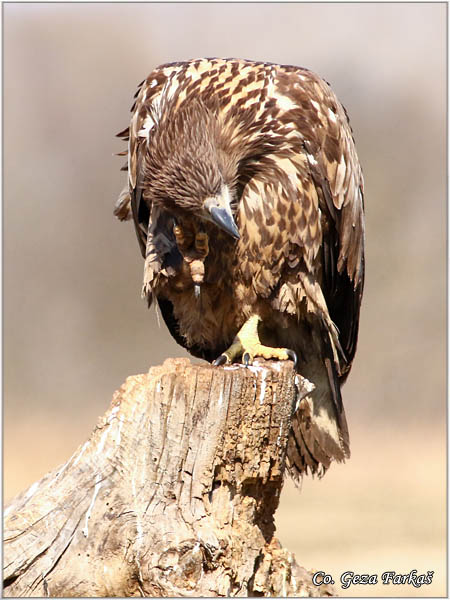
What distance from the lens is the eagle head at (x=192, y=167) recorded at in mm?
3795

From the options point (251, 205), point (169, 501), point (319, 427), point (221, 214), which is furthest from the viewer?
point (319, 427)

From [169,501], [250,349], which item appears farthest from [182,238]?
[169,501]

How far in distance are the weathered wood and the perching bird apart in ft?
2.63

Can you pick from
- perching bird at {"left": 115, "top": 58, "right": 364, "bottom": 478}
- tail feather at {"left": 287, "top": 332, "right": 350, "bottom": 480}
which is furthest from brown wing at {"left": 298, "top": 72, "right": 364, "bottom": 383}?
tail feather at {"left": 287, "top": 332, "right": 350, "bottom": 480}

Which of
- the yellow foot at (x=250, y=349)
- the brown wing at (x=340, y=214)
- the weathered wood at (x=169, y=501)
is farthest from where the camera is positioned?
the brown wing at (x=340, y=214)

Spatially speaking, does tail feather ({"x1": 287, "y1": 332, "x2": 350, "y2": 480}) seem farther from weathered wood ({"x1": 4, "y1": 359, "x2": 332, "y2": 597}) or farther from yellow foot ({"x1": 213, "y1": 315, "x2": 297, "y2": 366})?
weathered wood ({"x1": 4, "y1": 359, "x2": 332, "y2": 597})

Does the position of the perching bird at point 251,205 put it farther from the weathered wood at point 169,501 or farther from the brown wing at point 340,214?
the weathered wood at point 169,501

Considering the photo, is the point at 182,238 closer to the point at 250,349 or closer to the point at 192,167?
the point at 192,167

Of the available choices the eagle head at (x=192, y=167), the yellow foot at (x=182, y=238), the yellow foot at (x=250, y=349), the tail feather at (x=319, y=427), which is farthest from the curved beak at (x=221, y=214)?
the tail feather at (x=319, y=427)

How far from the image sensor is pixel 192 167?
3.80 metres

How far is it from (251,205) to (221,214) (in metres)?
0.51

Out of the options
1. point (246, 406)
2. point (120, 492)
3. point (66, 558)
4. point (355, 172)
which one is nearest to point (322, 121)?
point (355, 172)

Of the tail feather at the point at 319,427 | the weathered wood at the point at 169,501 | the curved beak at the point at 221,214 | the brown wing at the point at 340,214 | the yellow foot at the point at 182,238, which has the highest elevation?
the brown wing at the point at 340,214

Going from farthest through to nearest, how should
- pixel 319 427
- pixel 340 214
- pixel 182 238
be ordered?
1. pixel 319 427
2. pixel 340 214
3. pixel 182 238
